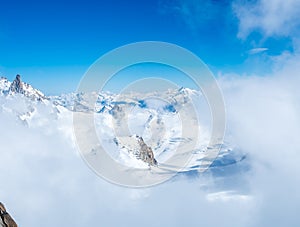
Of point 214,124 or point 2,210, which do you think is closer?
point 2,210

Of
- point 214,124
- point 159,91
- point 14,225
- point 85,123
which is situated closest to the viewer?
point 14,225

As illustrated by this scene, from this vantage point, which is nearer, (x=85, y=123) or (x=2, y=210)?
(x=2, y=210)

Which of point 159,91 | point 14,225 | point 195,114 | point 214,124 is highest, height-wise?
point 159,91

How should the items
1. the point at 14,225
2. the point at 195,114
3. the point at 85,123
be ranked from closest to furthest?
the point at 14,225
the point at 195,114
the point at 85,123

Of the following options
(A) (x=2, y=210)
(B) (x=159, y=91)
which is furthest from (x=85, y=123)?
(A) (x=2, y=210)

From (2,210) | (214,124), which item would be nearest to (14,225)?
(2,210)

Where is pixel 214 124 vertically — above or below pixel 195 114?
below

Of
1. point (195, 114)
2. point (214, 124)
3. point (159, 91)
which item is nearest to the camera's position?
point (214, 124)

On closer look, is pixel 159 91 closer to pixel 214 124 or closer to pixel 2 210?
pixel 214 124

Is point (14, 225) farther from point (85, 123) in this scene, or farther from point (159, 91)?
point (159, 91)

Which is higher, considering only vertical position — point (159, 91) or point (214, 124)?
point (159, 91)
